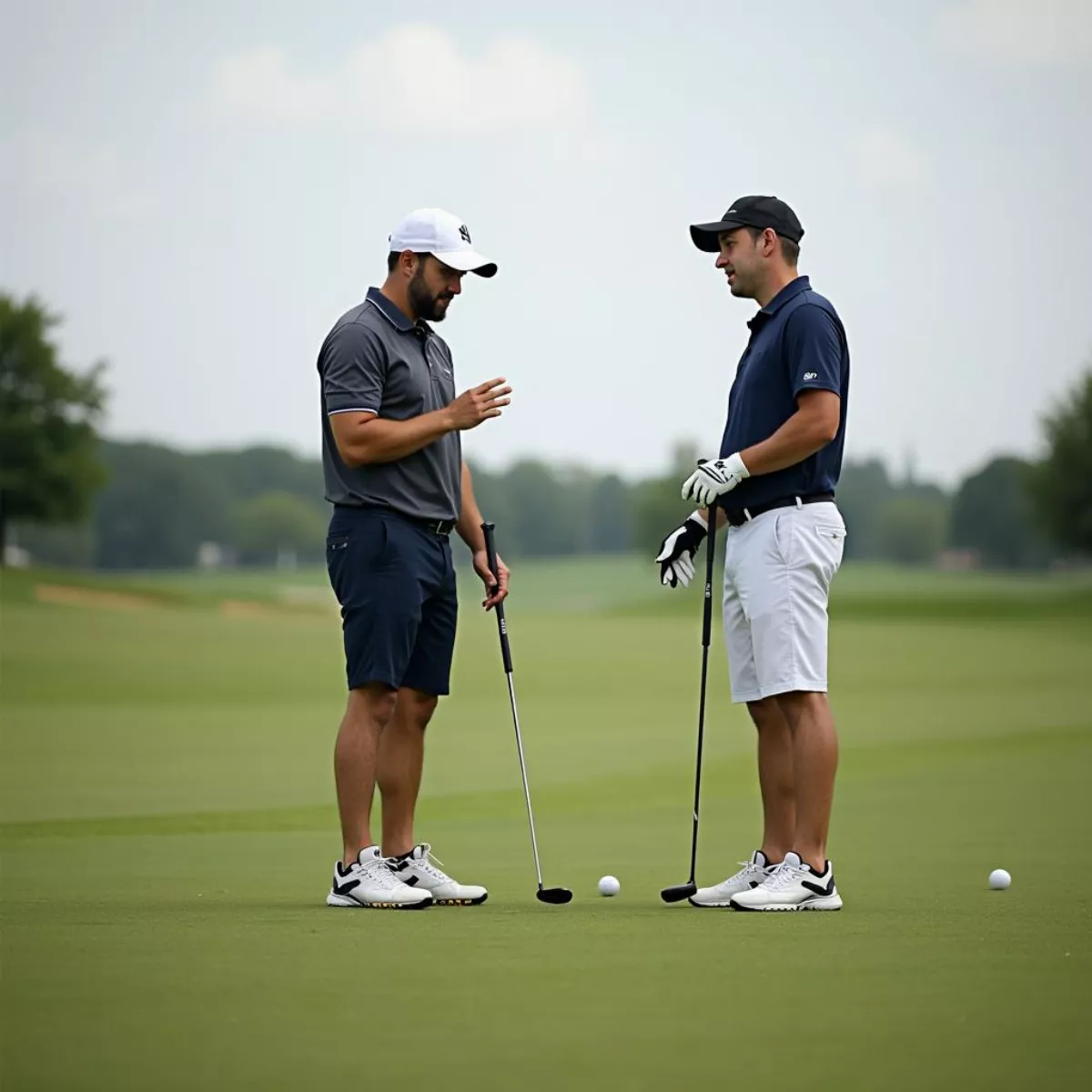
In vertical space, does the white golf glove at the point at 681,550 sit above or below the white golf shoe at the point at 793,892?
above

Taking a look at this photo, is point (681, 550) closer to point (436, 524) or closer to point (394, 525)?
point (436, 524)

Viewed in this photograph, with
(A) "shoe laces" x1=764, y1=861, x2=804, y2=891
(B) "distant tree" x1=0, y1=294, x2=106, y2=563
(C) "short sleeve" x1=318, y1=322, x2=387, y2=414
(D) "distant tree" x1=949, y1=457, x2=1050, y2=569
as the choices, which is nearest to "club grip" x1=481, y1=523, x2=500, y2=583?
(C) "short sleeve" x1=318, y1=322, x2=387, y2=414

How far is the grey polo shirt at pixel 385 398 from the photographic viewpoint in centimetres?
582

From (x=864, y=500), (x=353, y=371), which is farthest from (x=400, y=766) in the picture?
(x=864, y=500)

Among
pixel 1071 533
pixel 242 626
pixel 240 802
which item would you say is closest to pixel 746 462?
pixel 240 802

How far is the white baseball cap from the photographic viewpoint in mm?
5906

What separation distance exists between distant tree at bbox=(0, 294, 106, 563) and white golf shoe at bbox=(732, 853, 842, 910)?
59035 millimetres

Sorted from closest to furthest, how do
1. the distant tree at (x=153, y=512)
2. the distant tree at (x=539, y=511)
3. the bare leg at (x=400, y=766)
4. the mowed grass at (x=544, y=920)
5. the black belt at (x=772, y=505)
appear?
the mowed grass at (x=544, y=920) → the black belt at (x=772, y=505) → the bare leg at (x=400, y=766) → the distant tree at (x=153, y=512) → the distant tree at (x=539, y=511)

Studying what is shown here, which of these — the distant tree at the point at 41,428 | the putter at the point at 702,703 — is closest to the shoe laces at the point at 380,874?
the putter at the point at 702,703

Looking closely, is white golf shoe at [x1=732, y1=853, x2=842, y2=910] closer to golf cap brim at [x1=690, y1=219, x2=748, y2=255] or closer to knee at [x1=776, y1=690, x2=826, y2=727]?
knee at [x1=776, y1=690, x2=826, y2=727]

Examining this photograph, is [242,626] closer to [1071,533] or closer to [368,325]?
[368,325]

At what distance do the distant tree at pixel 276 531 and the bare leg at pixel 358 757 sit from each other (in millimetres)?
79267

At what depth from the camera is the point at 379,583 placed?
19.1ft

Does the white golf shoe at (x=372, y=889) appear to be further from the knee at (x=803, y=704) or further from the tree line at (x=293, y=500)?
the tree line at (x=293, y=500)
